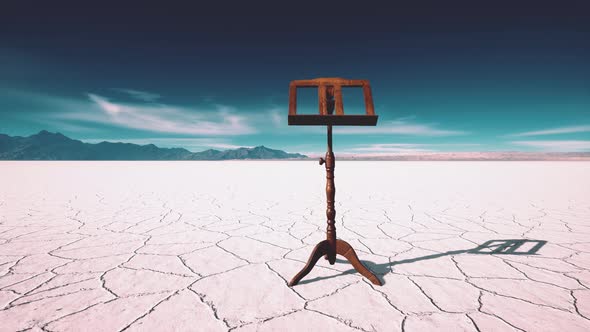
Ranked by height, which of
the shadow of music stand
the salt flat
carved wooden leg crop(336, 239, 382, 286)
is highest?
the shadow of music stand

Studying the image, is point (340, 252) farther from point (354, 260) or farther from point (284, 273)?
point (284, 273)

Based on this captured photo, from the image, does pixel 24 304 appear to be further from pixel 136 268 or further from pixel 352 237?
pixel 352 237

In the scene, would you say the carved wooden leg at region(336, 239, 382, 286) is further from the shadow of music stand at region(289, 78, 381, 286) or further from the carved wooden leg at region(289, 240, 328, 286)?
the carved wooden leg at region(289, 240, 328, 286)

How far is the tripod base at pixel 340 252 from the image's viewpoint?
174 centimetres

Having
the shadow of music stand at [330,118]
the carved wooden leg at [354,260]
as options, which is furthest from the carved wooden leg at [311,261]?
the carved wooden leg at [354,260]

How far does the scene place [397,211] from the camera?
4.22 metres

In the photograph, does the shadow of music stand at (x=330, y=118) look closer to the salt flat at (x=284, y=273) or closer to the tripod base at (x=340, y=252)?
the tripod base at (x=340, y=252)

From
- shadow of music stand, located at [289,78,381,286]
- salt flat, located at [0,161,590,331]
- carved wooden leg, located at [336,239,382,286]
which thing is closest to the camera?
salt flat, located at [0,161,590,331]

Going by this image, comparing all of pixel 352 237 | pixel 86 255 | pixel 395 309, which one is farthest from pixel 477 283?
pixel 86 255

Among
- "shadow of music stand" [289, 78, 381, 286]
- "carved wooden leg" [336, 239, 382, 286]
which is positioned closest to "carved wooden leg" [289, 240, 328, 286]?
"shadow of music stand" [289, 78, 381, 286]

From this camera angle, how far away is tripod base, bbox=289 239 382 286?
174cm

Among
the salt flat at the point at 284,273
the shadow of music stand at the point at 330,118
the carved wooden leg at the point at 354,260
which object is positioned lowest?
the salt flat at the point at 284,273

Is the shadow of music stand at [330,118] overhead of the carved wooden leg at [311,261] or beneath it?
overhead

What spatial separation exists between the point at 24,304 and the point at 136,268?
1.98 ft
